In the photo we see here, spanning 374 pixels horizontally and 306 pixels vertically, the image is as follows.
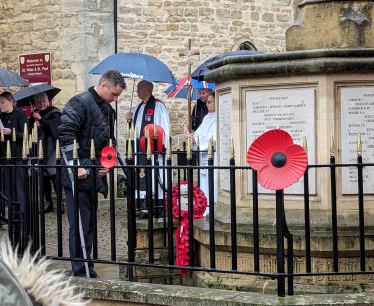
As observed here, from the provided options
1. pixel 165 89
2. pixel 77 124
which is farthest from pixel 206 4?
pixel 77 124

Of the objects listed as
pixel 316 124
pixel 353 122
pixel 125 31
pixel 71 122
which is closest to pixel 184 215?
pixel 71 122

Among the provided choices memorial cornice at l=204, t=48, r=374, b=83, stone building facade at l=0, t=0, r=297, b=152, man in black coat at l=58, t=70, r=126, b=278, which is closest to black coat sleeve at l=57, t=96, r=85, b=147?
man in black coat at l=58, t=70, r=126, b=278

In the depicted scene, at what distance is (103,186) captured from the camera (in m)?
5.90

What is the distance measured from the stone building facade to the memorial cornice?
8769 mm

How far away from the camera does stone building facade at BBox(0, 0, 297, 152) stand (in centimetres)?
1377

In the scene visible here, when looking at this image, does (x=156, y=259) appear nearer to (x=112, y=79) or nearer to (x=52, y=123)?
(x=112, y=79)

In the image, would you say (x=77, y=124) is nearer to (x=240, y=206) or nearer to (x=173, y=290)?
(x=240, y=206)

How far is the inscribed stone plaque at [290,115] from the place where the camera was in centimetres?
529

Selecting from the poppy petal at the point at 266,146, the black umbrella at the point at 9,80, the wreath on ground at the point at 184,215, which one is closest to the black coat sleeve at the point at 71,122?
the wreath on ground at the point at 184,215

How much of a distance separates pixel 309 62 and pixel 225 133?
3.43 feet

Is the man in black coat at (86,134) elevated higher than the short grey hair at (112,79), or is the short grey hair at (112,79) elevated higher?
the short grey hair at (112,79)

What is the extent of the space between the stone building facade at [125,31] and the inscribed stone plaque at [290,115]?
28.6 ft

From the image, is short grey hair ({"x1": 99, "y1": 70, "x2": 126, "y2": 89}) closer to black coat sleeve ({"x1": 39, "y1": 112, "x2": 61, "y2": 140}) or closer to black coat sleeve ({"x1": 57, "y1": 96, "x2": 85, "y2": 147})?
black coat sleeve ({"x1": 57, "y1": 96, "x2": 85, "y2": 147})

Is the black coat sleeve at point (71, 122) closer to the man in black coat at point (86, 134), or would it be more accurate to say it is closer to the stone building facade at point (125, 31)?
the man in black coat at point (86, 134)
